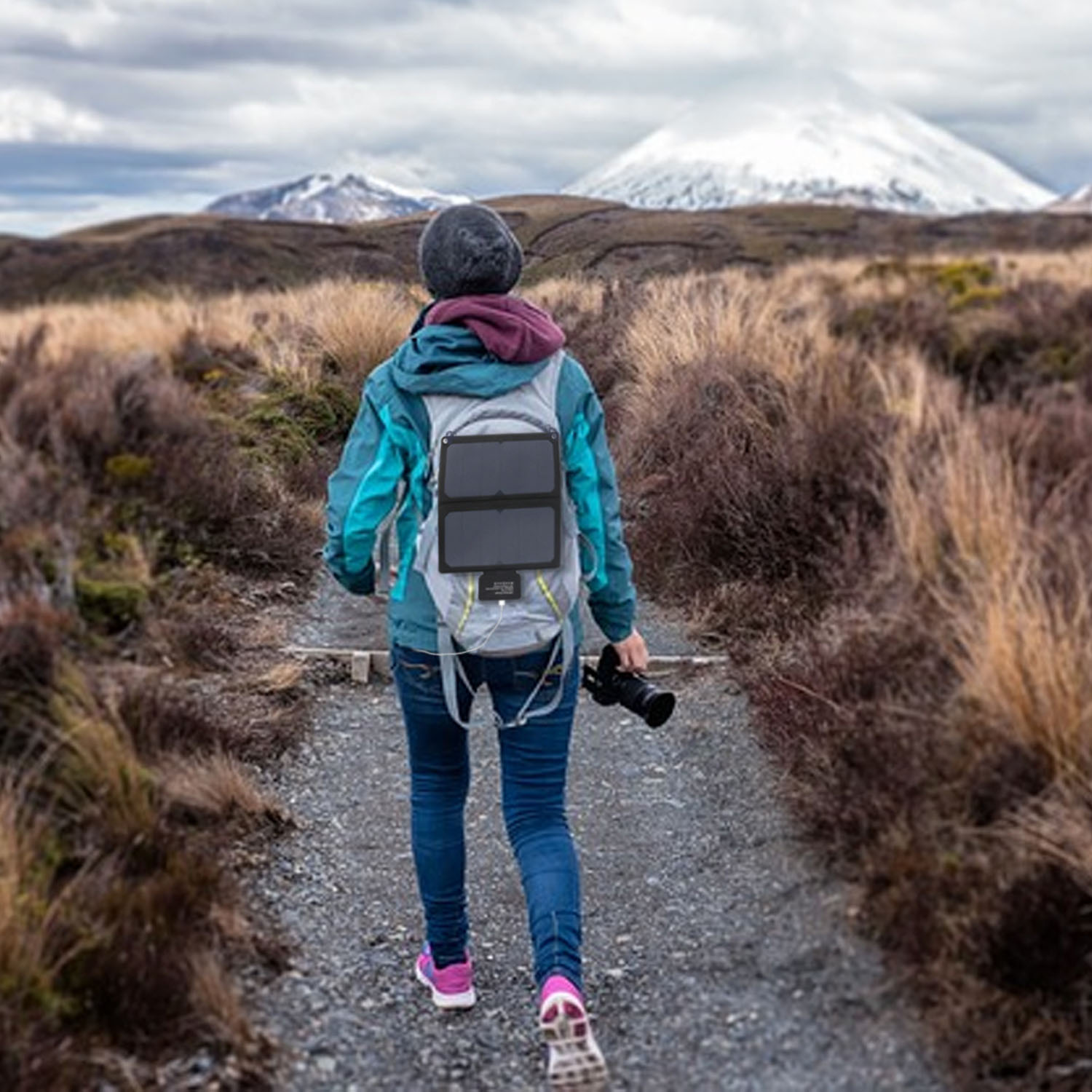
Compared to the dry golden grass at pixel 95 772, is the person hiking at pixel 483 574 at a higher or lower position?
higher

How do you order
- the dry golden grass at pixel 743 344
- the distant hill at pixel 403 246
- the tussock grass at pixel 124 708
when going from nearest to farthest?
the tussock grass at pixel 124 708 → the dry golden grass at pixel 743 344 → the distant hill at pixel 403 246

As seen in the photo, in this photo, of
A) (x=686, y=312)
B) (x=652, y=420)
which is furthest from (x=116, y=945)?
(x=686, y=312)

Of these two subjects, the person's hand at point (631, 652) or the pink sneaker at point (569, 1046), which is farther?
the person's hand at point (631, 652)

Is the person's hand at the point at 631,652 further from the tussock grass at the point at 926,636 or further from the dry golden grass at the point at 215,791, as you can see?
the dry golden grass at the point at 215,791

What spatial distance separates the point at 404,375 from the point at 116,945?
1338 mm

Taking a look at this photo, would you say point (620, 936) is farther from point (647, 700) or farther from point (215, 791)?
point (215, 791)

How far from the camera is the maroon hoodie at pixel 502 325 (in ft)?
9.48

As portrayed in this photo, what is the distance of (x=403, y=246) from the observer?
10.9 metres

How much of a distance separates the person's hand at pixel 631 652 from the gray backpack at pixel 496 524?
300 millimetres

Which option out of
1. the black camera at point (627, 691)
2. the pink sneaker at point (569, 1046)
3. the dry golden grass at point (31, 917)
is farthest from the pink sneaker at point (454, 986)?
the dry golden grass at point (31, 917)

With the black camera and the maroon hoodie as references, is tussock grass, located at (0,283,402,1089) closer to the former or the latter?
the black camera

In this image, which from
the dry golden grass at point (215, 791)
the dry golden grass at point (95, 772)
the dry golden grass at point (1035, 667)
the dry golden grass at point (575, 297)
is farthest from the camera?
the dry golden grass at point (575, 297)

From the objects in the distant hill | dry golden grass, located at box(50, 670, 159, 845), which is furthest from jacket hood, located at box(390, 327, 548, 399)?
the distant hill

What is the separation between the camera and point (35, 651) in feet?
11.2
